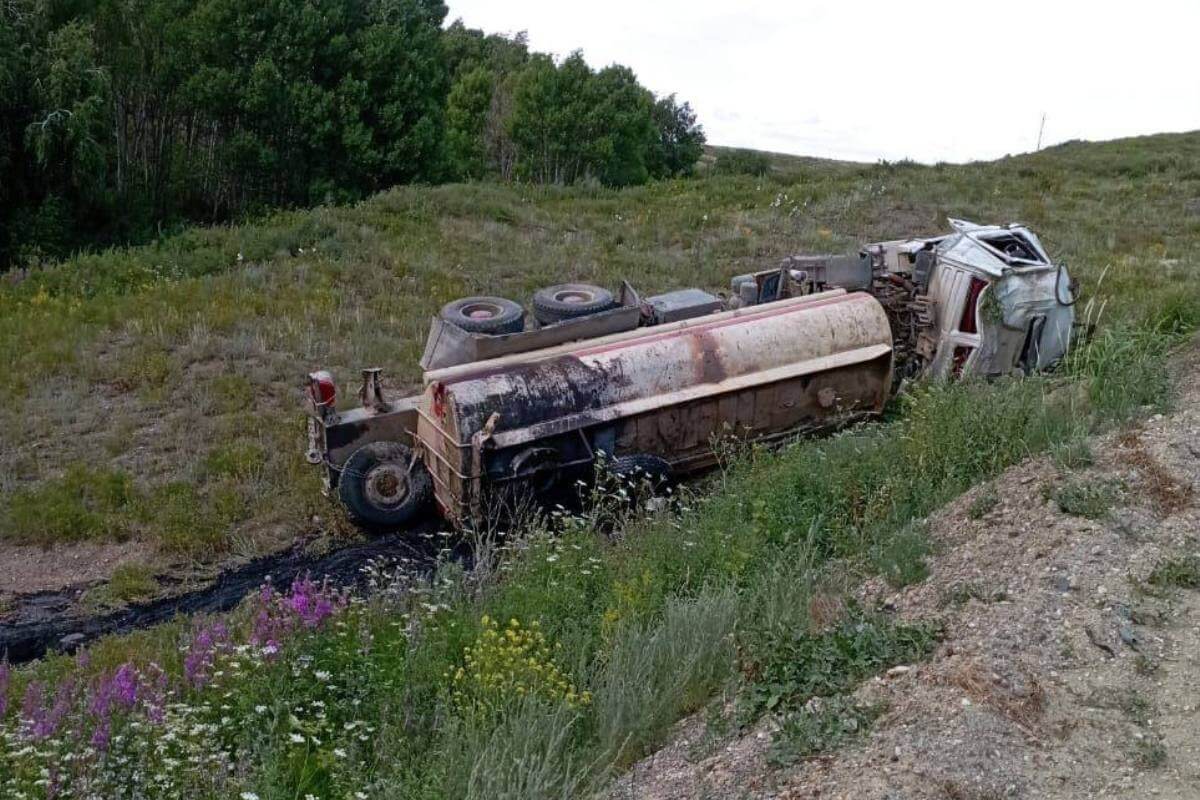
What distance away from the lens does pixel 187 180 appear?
3038 centimetres

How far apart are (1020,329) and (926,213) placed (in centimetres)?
1189

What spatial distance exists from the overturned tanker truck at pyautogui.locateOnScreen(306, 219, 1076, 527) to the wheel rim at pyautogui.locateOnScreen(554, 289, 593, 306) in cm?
2

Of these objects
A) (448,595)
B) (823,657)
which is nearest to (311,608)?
Result: (448,595)

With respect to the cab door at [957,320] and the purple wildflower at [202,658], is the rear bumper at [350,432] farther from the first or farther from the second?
the cab door at [957,320]

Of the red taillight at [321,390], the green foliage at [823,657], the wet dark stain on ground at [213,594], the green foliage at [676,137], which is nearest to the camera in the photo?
the green foliage at [823,657]

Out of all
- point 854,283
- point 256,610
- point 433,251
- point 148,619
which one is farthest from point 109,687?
point 433,251

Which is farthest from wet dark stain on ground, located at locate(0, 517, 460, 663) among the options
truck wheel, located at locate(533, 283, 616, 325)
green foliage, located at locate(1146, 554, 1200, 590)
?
green foliage, located at locate(1146, 554, 1200, 590)

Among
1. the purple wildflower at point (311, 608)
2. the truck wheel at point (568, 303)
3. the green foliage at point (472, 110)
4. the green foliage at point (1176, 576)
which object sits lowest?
the purple wildflower at point (311, 608)

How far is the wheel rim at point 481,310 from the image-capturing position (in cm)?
993

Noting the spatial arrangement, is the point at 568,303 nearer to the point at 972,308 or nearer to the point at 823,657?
the point at 972,308

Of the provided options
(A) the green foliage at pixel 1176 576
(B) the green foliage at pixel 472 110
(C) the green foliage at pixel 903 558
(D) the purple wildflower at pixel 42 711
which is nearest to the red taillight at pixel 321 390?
(D) the purple wildflower at pixel 42 711

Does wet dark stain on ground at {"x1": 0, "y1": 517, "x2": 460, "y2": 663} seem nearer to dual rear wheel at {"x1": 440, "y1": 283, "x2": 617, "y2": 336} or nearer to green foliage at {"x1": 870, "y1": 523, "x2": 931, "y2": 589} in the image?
dual rear wheel at {"x1": 440, "y1": 283, "x2": 617, "y2": 336}

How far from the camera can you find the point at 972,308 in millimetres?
10086

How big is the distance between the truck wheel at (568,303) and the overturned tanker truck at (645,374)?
0.7 inches
